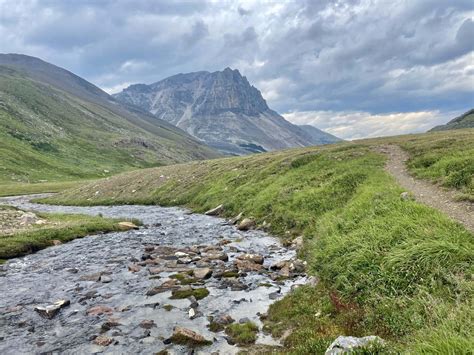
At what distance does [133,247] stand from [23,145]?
6558 inches

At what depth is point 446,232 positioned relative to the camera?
45.8 ft

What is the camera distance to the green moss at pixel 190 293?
16844 millimetres

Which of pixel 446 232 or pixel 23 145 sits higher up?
pixel 23 145

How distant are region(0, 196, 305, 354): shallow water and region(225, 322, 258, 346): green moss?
33 centimetres

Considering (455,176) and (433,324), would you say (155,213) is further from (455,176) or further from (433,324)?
(433,324)

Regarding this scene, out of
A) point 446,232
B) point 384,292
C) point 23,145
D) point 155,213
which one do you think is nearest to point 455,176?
point 446,232

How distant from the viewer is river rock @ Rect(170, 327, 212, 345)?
41.1ft

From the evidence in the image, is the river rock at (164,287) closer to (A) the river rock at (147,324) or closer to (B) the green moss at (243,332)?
(A) the river rock at (147,324)

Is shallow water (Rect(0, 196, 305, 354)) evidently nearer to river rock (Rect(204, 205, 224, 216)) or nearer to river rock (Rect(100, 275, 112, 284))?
river rock (Rect(100, 275, 112, 284))

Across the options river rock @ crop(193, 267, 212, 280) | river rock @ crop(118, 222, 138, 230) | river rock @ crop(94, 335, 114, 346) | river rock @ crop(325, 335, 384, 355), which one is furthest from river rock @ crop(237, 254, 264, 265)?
river rock @ crop(118, 222, 138, 230)

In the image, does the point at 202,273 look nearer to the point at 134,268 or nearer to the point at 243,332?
the point at 134,268

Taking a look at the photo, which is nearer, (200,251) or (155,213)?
(200,251)

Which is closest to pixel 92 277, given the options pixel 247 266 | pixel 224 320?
pixel 247 266

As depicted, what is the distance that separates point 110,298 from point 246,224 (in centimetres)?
1747
